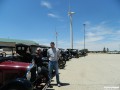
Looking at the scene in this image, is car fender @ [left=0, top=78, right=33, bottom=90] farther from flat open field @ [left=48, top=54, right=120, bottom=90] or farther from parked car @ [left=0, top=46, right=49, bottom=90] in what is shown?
flat open field @ [left=48, top=54, right=120, bottom=90]

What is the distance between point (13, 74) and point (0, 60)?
2.11 ft

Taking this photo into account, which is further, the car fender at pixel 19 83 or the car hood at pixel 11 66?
the car hood at pixel 11 66

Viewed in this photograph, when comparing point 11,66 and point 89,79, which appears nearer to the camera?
point 11,66

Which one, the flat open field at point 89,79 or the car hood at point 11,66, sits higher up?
the car hood at point 11,66

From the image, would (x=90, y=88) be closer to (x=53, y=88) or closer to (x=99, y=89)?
(x=99, y=89)

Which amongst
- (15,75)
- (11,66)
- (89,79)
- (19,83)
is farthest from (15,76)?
(89,79)

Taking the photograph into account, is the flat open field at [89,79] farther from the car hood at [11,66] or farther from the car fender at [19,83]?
the car fender at [19,83]

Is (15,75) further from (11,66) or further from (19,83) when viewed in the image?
(19,83)

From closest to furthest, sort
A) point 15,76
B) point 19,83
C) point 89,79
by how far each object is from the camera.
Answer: point 19,83 < point 15,76 < point 89,79

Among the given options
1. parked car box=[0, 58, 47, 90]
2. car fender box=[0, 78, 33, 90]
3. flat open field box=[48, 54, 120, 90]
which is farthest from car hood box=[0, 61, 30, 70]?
flat open field box=[48, 54, 120, 90]

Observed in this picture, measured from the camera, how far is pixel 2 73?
26.6 feet

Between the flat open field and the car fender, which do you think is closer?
the car fender

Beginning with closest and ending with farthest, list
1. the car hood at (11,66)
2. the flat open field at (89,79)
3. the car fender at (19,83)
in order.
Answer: the car fender at (19,83) < the car hood at (11,66) < the flat open field at (89,79)

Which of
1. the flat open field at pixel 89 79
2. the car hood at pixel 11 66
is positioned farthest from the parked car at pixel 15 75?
the flat open field at pixel 89 79
